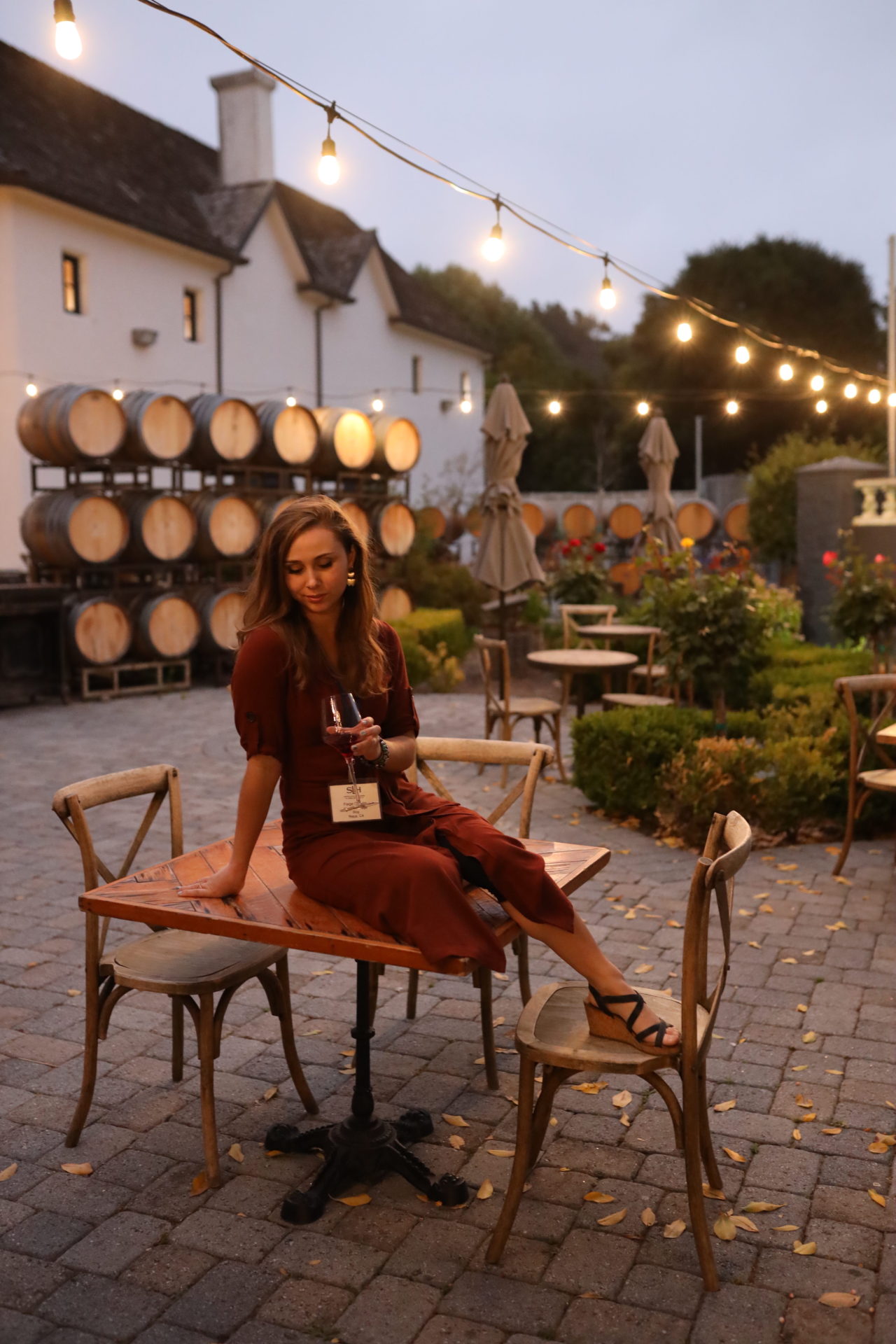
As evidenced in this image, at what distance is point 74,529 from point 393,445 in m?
5.38

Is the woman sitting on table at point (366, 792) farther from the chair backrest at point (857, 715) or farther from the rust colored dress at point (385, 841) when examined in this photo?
the chair backrest at point (857, 715)

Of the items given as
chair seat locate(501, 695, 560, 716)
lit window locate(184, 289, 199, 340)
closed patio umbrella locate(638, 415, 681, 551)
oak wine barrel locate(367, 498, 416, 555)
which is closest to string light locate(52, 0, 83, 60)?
chair seat locate(501, 695, 560, 716)

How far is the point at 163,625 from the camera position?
13.4 meters

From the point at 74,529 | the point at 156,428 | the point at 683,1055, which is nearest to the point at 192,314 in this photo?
the point at 156,428

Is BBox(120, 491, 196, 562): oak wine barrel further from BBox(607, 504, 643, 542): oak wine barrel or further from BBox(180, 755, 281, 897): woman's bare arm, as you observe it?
BBox(607, 504, 643, 542): oak wine barrel

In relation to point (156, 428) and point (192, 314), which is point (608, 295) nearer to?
point (156, 428)

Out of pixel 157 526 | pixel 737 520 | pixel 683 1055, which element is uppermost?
pixel 737 520

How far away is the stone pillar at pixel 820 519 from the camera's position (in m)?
16.7

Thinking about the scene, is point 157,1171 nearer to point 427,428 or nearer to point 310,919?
point 310,919

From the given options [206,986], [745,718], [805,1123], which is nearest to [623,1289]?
[805,1123]

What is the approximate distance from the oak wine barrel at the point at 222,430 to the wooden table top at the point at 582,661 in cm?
647

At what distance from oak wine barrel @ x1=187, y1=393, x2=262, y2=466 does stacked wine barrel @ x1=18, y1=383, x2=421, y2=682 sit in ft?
0.05

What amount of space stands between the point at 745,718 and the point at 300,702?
5191mm

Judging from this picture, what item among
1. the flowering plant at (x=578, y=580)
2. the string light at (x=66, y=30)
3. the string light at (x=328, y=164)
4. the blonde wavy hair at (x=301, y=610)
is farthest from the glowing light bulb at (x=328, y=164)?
the flowering plant at (x=578, y=580)
